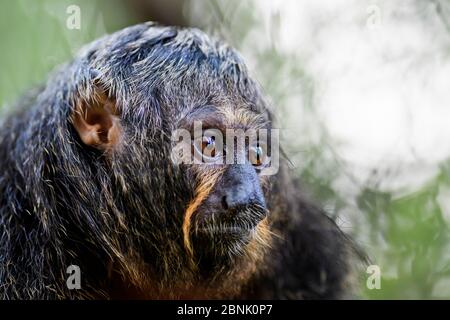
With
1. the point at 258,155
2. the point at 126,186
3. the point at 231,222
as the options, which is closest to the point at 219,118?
the point at 258,155

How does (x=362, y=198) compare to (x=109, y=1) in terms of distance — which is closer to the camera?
(x=362, y=198)

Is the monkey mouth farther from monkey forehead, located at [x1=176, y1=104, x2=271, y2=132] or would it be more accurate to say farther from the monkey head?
monkey forehead, located at [x1=176, y1=104, x2=271, y2=132]

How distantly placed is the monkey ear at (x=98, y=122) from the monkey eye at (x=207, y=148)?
0.43 metres

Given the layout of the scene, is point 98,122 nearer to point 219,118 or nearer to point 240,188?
point 219,118

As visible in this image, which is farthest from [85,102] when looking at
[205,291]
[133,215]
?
[205,291]

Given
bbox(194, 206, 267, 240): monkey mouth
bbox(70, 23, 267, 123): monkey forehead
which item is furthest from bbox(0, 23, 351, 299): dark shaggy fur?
bbox(194, 206, 267, 240): monkey mouth

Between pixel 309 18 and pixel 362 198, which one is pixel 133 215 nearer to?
pixel 362 198

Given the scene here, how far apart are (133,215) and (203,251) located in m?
0.39

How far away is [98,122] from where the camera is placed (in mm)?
3352

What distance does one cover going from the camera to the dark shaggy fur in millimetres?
3289

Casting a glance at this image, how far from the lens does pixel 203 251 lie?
330 centimetres

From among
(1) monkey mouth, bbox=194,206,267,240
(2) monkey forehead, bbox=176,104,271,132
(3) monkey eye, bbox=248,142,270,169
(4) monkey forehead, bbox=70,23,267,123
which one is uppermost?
(4) monkey forehead, bbox=70,23,267,123

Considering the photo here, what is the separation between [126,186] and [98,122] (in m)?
0.34

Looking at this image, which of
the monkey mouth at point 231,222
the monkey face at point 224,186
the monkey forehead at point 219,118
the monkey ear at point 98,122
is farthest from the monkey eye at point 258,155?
the monkey ear at point 98,122
